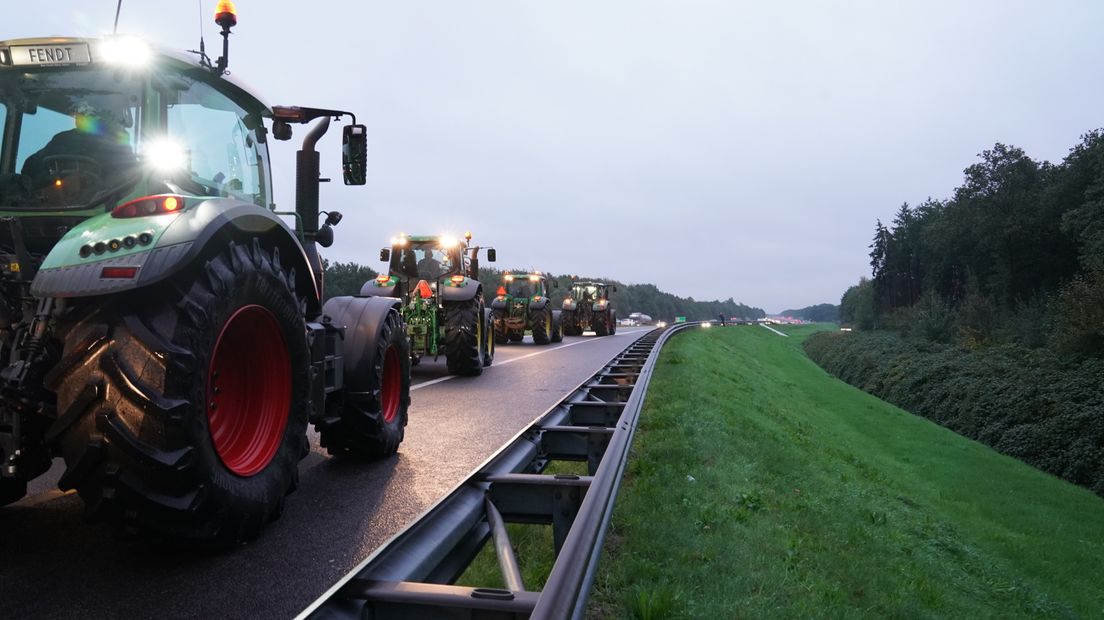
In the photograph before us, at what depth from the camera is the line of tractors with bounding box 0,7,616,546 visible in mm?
2619

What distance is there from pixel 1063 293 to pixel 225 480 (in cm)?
3690

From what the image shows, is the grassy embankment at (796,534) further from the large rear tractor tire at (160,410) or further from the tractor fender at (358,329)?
the tractor fender at (358,329)

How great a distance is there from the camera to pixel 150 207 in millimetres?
2965

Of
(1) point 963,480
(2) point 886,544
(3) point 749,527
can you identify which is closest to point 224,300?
(3) point 749,527

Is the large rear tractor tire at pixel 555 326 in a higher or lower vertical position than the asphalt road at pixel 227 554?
higher

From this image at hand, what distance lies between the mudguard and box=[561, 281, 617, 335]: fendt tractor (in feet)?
83.7

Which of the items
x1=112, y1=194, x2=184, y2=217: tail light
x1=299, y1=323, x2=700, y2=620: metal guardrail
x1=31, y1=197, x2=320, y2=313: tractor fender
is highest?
x1=112, y1=194, x2=184, y2=217: tail light

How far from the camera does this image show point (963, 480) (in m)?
16.3

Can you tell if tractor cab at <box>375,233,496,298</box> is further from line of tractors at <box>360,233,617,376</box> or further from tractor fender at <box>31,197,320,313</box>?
tractor fender at <box>31,197,320,313</box>

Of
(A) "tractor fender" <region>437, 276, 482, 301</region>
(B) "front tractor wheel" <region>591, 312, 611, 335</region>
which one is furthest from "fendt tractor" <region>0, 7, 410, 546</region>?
(B) "front tractor wheel" <region>591, 312, 611, 335</region>

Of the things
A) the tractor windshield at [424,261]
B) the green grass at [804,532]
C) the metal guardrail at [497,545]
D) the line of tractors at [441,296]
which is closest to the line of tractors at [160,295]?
the metal guardrail at [497,545]

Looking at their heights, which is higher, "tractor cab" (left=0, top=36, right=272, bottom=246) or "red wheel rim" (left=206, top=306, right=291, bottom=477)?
"tractor cab" (left=0, top=36, right=272, bottom=246)

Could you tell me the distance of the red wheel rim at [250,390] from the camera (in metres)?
3.31

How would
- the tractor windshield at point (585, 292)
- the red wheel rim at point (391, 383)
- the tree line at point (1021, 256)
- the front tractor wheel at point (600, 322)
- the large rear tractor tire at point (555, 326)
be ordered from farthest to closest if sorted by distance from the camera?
1. the tractor windshield at point (585, 292)
2. the front tractor wheel at point (600, 322)
3. the tree line at point (1021, 256)
4. the large rear tractor tire at point (555, 326)
5. the red wheel rim at point (391, 383)
